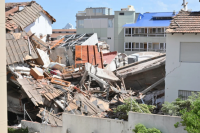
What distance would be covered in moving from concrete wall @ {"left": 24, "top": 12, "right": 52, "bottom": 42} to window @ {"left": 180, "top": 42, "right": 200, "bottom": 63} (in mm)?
16234

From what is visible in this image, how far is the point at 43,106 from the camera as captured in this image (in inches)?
689

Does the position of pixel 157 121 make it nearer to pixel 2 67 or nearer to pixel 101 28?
pixel 2 67

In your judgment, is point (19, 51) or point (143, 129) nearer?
point (143, 129)

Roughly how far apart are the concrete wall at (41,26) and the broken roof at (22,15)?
0.64 metres

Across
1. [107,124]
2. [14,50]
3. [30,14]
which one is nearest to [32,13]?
[30,14]

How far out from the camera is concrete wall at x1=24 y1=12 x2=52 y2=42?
27.4 meters

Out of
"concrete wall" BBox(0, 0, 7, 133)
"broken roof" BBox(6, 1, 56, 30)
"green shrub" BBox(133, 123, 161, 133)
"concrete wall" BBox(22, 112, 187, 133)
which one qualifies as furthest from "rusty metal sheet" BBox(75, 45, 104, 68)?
"concrete wall" BBox(0, 0, 7, 133)

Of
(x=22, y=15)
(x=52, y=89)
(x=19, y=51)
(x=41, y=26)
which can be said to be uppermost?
(x=22, y=15)

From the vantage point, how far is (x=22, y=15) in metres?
26.2

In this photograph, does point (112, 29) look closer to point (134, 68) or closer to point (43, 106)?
point (134, 68)

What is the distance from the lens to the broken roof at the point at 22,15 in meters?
23.8

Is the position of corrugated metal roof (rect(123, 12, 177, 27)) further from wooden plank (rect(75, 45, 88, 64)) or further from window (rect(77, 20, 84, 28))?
wooden plank (rect(75, 45, 88, 64))

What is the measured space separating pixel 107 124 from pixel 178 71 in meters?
5.69

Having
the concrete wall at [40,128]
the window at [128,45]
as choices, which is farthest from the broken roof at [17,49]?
the window at [128,45]
